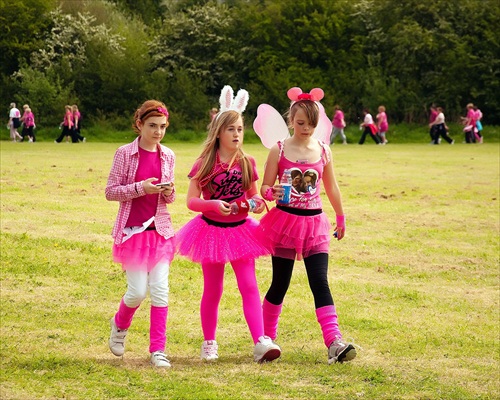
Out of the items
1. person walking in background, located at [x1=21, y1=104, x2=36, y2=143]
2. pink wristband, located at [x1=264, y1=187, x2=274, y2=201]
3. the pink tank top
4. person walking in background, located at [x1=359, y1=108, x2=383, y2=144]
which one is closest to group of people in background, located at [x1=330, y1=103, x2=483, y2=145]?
person walking in background, located at [x1=359, y1=108, x2=383, y2=144]

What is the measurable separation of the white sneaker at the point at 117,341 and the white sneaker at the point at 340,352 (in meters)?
1.56

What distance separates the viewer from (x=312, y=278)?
24.5 feet

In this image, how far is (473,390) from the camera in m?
6.77

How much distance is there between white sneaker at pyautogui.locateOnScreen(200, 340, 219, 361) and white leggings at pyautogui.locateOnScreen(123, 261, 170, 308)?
0.45 metres

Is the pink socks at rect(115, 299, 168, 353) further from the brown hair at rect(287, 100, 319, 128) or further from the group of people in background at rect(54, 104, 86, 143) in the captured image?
the group of people in background at rect(54, 104, 86, 143)

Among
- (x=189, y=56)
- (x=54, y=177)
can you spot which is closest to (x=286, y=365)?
(x=54, y=177)

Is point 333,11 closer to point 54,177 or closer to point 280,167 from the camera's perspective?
point 54,177

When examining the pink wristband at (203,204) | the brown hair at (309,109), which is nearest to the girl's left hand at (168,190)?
the pink wristband at (203,204)

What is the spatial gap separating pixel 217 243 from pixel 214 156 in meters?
0.67

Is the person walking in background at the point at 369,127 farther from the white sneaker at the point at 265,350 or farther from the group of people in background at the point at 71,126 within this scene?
the white sneaker at the point at 265,350

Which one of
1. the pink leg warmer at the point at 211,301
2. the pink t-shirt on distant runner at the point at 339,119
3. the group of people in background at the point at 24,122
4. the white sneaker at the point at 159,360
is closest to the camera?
the white sneaker at the point at 159,360

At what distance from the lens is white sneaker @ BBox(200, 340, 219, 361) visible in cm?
723

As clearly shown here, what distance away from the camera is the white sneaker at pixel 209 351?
23.7 ft

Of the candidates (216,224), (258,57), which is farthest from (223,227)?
(258,57)
